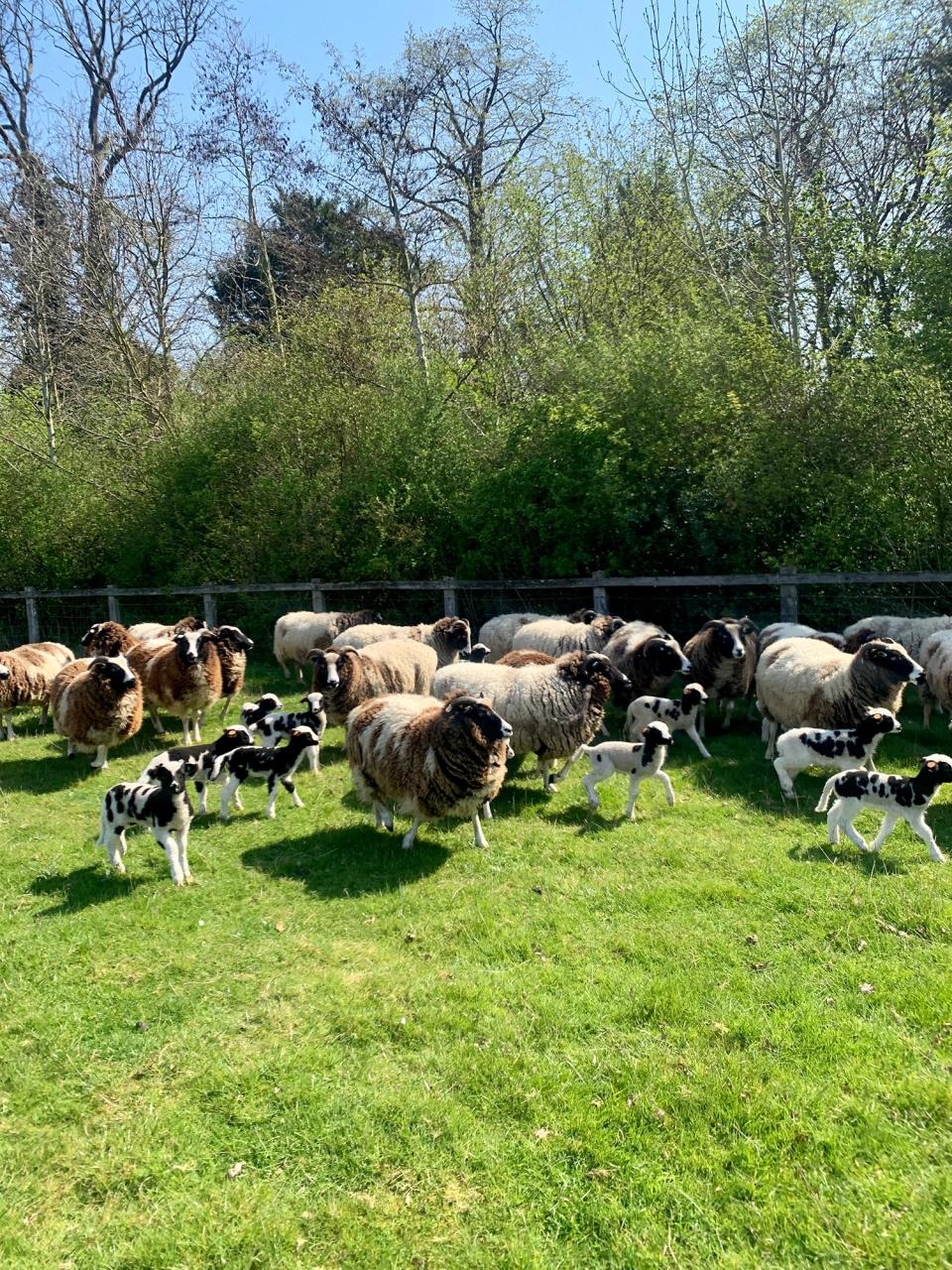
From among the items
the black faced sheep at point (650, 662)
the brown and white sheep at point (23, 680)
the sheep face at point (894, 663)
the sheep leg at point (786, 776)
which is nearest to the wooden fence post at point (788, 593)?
the black faced sheep at point (650, 662)

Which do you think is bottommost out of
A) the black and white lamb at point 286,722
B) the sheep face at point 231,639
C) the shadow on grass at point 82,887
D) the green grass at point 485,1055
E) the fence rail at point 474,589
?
the green grass at point 485,1055

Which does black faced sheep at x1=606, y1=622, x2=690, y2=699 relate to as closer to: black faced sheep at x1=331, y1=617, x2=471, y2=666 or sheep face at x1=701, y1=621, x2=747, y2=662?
sheep face at x1=701, y1=621, x2=747, y2=662

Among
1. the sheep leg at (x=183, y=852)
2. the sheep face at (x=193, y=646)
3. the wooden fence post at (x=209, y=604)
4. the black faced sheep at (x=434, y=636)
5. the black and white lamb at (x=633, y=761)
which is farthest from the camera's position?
the wooden fence post at (x=209, y=604)

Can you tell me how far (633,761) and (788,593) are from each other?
5.17 metres

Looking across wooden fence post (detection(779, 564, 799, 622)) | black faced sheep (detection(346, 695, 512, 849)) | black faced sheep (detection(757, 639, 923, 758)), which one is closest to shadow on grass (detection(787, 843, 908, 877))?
black faced sheep (detection(757, 639, 923, 758))

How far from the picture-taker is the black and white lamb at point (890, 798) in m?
5.54

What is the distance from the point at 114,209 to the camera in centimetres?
1961

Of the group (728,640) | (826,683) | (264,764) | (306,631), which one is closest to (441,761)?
(264,764)

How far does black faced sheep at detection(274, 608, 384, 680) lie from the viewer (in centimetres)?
1359

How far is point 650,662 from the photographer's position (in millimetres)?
9195

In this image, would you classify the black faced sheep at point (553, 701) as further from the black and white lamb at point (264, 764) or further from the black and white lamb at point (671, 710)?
the black and white lamb at point (264, 764)

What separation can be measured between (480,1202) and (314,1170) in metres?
0.69

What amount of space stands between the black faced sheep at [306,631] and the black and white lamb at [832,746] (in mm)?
7769

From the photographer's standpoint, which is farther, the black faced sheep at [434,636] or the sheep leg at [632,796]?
the black faced sheep at [434,636]
